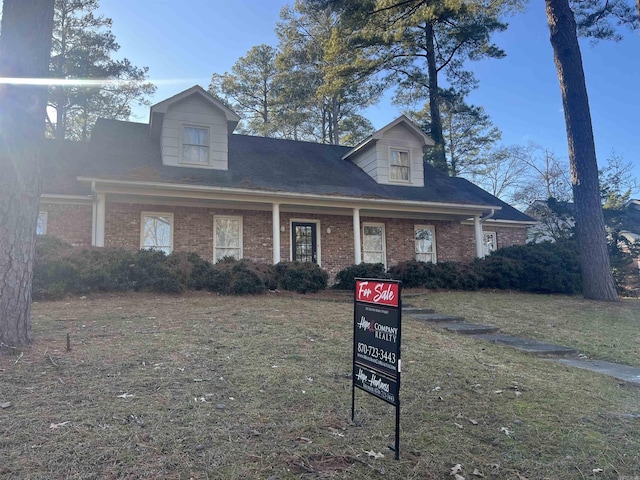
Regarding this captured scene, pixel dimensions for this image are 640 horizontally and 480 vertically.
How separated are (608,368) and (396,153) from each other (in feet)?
37.4

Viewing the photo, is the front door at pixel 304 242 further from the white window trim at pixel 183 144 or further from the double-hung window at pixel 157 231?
the double-hung window at pixel 157 231

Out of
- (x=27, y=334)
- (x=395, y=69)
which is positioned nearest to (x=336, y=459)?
(x=27, y=334)

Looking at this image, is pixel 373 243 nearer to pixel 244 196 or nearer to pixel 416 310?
pixel 244 196

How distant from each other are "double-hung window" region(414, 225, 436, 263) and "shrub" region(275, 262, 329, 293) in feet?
18.8

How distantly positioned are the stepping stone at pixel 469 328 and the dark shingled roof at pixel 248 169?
6183 millimetres

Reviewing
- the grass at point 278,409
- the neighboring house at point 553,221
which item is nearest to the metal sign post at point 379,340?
the grass at point 278,409

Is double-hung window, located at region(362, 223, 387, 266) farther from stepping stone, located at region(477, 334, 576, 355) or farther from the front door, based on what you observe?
stepping stone, located at region(477, 334, 576, 355)

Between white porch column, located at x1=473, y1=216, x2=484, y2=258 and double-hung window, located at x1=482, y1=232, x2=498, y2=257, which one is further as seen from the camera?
double-hung window, located at x1=482, y1=232, x2=498, y2=257

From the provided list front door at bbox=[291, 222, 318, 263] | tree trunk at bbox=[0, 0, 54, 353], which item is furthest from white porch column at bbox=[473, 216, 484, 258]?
tree trunk at bbox=[0, 0, 54, 353]

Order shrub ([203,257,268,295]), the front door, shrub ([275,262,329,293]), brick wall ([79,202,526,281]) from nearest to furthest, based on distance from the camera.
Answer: shrub ([203,257,268,295]) → shrub ([275,262,329,293]) → brick wall ([79,202,526,281]) → the front door

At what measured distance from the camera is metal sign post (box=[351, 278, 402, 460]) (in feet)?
9.78

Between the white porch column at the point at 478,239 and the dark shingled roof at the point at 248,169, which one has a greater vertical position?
the dark shingled roof at the point at 248,169

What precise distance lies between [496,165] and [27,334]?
3200 centimetres

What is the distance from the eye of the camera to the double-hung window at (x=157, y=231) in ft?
41.4
